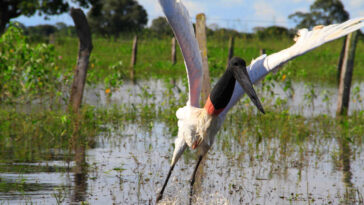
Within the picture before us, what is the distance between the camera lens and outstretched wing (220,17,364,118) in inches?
180

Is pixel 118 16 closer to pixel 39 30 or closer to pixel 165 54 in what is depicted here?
pixel 39 30

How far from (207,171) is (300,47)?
220cm

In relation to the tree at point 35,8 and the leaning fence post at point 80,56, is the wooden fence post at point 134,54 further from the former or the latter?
the leaning fence post at point 80,56

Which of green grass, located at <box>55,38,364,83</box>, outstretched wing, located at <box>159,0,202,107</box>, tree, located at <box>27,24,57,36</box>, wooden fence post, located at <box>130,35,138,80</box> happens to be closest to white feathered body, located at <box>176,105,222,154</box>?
outstretched wing, located at <box>159,0,202,107</box>

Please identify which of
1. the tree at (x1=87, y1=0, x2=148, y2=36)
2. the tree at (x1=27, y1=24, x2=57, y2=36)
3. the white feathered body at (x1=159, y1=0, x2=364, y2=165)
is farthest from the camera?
the tree at (x1=87, y1=0, x2=148, y2=36)

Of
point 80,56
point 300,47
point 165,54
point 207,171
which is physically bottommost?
point 207,171

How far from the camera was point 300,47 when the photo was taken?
185 inches

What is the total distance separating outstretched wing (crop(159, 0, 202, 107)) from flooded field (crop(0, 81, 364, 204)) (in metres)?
1.28

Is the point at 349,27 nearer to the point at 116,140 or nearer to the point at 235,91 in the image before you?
the point at 235,91

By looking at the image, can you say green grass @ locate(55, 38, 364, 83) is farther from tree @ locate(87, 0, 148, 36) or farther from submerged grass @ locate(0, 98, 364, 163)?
tree @ locate(87, 0, 148, 36)

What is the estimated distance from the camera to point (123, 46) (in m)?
24.4

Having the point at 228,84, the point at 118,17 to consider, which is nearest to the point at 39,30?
the point at 118,17

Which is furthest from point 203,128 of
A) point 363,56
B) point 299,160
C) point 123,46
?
point 363,56

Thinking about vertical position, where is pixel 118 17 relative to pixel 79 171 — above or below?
above
